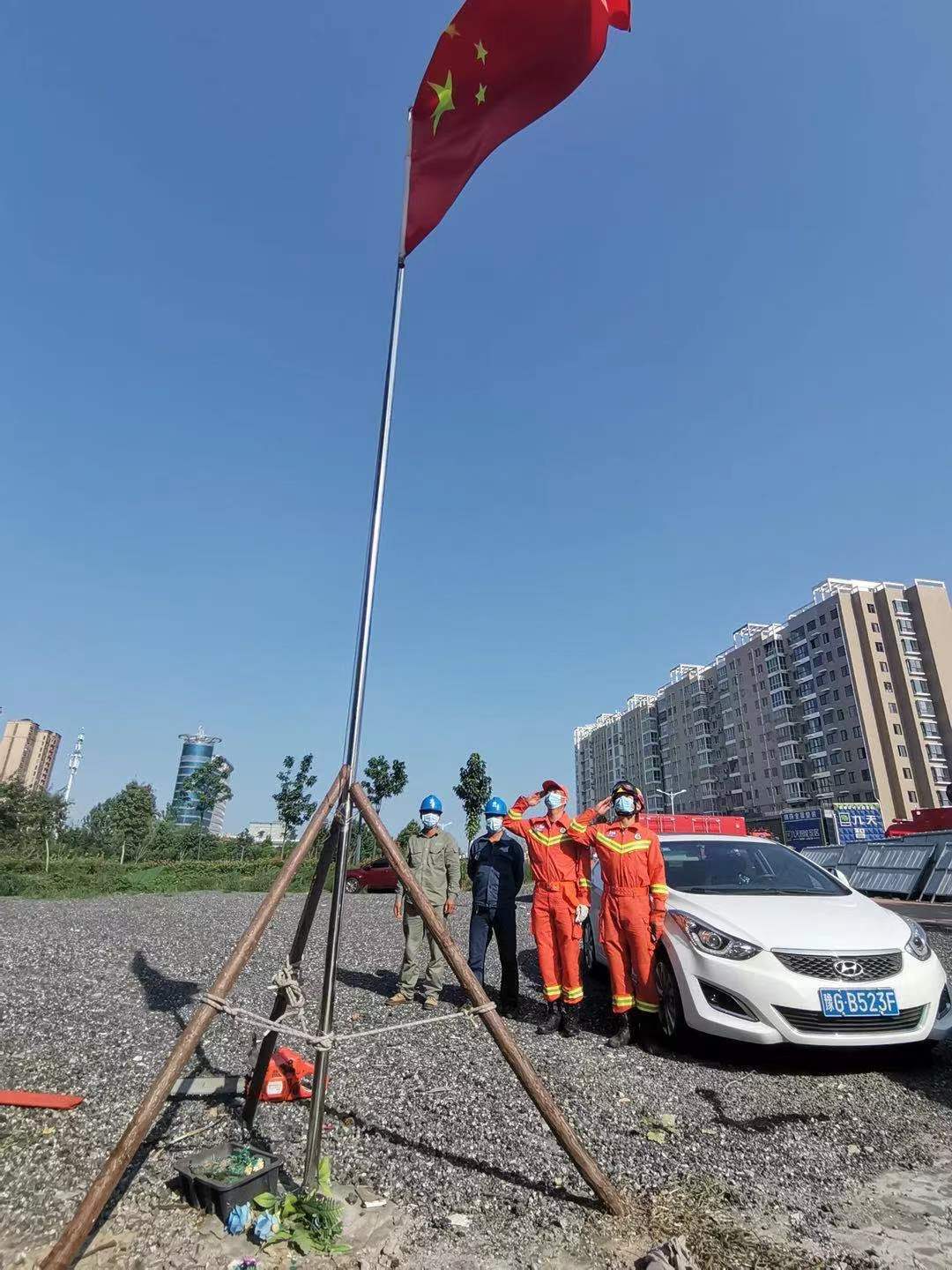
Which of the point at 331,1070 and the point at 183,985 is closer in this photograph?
the point at 331,1070

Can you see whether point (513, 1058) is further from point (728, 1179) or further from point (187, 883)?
point (187, 883)

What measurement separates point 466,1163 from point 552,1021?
255cm

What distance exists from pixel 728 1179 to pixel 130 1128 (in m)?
2.70

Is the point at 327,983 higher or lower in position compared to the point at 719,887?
lower

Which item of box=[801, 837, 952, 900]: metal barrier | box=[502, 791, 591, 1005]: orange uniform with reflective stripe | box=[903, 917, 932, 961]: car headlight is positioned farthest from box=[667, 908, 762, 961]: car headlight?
box=[801, 837, 952, 900]: metal barrier

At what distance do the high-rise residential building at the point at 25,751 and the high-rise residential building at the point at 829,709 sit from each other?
100055 mm

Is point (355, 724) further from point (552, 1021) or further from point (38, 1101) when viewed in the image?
point (552, 1021)

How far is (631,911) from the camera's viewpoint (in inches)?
209

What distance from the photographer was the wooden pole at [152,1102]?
216 centimetres

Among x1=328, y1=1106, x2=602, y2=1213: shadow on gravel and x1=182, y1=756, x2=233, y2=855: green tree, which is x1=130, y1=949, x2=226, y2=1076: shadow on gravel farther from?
x1=182, y1=756, x2=233, y2=855: green tree

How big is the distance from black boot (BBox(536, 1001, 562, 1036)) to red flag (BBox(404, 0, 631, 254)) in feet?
19.4

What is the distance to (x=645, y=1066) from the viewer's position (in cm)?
472

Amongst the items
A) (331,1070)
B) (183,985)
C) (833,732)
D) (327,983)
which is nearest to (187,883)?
(183,985)

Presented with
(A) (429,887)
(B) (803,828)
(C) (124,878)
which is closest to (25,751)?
(C) (124,878)
